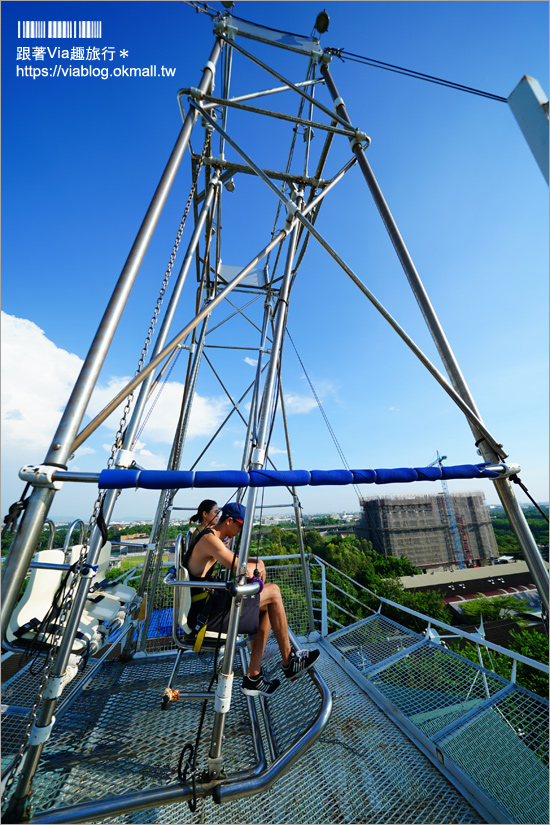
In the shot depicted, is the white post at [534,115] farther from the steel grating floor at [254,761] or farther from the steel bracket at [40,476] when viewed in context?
the steel grating floor at [254,761]

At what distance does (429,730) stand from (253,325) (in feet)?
18.1

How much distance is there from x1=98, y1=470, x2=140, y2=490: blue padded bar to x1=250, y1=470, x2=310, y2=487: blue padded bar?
24.4 inches

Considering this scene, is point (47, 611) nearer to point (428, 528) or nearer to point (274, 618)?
point (274, 618)

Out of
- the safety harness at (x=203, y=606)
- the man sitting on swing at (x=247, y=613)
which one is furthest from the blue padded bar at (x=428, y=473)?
the safety harness at (x=203, y=606)

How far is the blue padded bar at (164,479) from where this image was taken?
1689mm

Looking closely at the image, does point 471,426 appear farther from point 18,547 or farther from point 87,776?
point 87,776

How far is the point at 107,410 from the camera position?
1.83 metres

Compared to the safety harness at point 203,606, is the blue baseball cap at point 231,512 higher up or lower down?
higher up

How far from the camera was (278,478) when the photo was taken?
183cm

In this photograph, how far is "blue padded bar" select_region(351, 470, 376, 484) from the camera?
1.91 m

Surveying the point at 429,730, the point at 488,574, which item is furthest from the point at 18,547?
the point at 488,574

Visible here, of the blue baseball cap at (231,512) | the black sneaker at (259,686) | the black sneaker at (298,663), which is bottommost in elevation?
the black sneaker at (259,686)

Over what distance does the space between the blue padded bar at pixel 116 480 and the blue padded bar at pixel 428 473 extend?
1623 millimetres

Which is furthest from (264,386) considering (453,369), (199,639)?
(199,639)
